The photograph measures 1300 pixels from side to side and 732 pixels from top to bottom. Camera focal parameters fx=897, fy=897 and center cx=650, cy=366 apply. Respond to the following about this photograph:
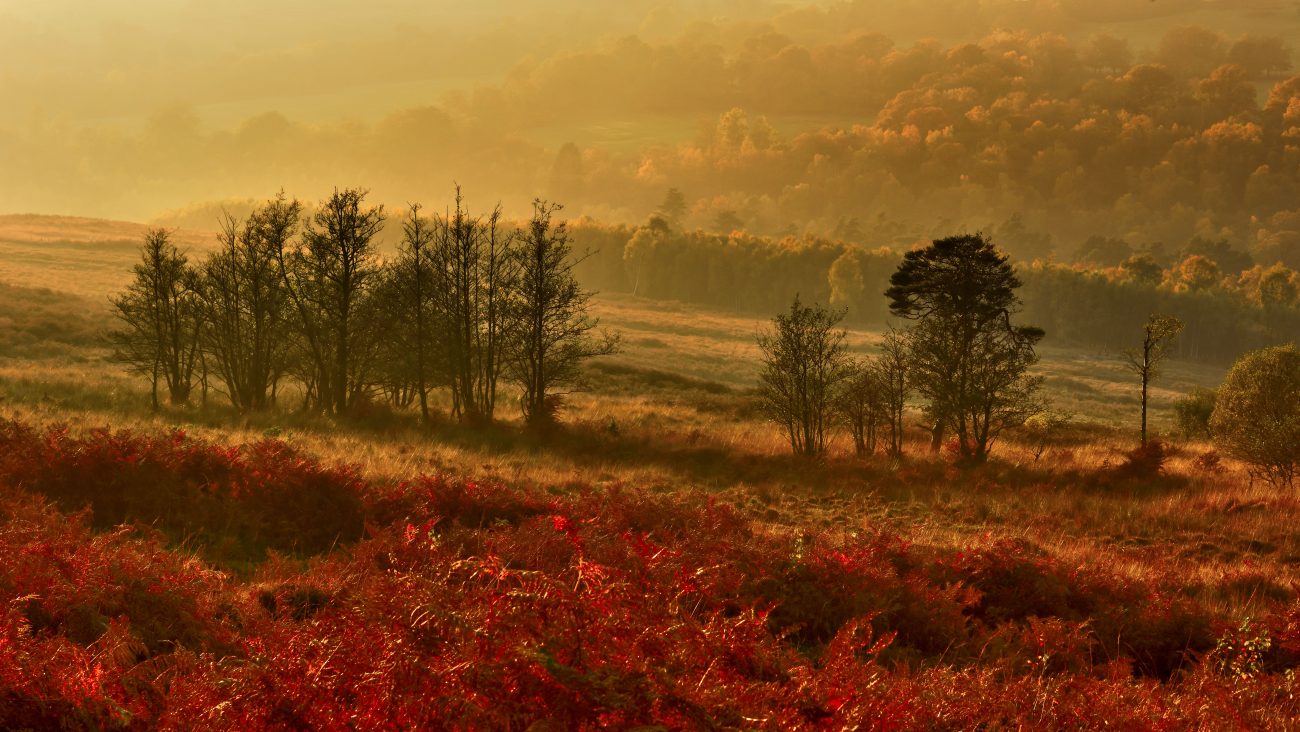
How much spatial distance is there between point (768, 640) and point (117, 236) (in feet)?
448

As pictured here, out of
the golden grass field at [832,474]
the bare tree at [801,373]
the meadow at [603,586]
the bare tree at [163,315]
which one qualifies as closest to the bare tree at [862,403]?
the bare tree at [801,373]

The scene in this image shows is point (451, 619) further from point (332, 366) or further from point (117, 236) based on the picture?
point (117, 236)

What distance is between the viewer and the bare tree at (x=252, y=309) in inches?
1428

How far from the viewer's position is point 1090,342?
436 feet

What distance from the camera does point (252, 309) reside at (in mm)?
37156

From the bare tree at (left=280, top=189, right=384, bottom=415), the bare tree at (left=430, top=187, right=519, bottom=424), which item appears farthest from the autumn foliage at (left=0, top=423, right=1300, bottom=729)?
the bare tree at (left=430, top=187, right=519, bottom=424)

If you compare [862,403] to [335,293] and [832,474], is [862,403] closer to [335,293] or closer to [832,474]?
[832,474]

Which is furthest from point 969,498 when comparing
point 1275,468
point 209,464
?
point 209,464

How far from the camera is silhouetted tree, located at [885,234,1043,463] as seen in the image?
118ft

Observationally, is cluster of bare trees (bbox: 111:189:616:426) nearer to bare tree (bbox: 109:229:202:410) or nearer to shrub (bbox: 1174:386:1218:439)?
bare tree (bbox: 109:229:202:410)

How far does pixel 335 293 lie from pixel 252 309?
3.60 metres

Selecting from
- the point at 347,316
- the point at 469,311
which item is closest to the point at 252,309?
the point at 347,316

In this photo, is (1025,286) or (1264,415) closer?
(1264,415)

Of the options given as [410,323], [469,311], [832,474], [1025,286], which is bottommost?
[832,474]
